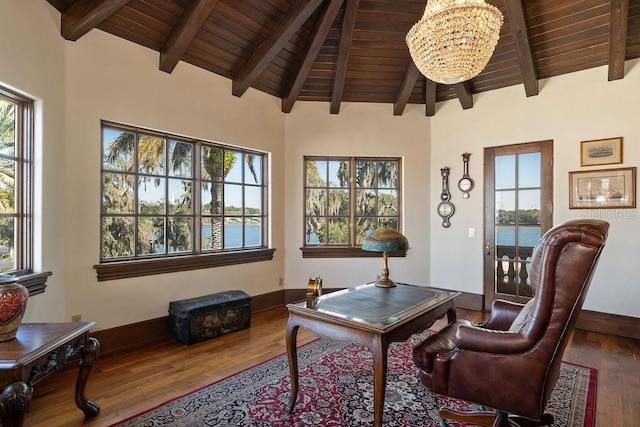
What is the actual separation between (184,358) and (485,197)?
166 inches

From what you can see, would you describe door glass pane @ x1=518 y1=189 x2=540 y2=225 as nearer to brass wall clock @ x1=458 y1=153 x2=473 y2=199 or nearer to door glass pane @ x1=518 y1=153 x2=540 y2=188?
Answer: door glass pane @ x1=518 y1=153 x2=540 y2=188

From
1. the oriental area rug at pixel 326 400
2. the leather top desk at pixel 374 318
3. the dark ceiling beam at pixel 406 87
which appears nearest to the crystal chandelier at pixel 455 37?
the leather top desk at pixel 374 318

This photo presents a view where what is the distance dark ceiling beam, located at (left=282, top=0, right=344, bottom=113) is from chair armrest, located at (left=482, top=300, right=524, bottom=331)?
3217 mm

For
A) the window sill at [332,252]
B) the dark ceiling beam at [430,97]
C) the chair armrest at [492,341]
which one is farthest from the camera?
the window sill at [332,252]

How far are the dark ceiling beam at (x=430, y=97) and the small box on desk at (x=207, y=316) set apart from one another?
12.3 ft

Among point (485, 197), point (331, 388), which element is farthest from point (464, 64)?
point (485, 197)

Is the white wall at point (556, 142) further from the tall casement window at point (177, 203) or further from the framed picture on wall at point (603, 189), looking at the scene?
the tall casement window at point (177, 203)

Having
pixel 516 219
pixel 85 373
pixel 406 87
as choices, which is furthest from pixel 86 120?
pixel 516 219

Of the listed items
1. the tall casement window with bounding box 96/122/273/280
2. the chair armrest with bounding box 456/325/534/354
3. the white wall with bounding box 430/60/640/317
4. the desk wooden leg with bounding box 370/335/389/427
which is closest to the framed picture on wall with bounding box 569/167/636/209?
the white wall with bounding box 430/60/640/317

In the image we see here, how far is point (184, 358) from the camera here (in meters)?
3.17

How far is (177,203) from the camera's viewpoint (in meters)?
3.92

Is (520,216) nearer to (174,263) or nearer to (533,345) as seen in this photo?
(533,345)

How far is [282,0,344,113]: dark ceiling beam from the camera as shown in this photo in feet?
11.9

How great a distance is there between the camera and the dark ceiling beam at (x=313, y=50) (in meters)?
3.64
